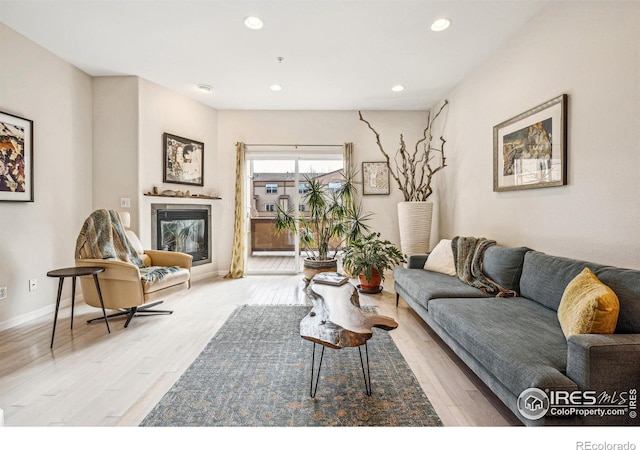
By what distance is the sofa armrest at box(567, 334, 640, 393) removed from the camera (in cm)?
119

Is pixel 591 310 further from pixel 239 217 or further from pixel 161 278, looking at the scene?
pixel 239 217

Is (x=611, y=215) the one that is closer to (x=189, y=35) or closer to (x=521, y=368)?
(x=521, y=368)

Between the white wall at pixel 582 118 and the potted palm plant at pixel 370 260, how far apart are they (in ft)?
3.99

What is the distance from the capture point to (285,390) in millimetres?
1836

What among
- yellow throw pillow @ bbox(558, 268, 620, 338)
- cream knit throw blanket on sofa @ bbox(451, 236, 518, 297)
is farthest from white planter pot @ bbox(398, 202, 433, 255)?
yellow throw pillow @ bbox(558, 268, 620, 338)

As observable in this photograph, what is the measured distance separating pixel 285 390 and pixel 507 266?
2.02 meters

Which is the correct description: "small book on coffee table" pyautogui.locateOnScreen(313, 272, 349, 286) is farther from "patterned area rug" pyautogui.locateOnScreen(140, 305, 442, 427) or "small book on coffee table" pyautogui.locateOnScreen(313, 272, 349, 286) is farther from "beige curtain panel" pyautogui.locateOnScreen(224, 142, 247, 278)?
"beige curtain panel" pyautogui.locateOnScreen(224, 142, 247, 278)

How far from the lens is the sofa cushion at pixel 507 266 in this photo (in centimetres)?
244

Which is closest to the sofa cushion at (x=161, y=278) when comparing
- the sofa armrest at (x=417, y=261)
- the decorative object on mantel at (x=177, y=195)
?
the decorative object on mantel at (x=177, y=195)

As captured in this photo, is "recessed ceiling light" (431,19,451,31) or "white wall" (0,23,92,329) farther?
"white wall" (0,23,92,329)

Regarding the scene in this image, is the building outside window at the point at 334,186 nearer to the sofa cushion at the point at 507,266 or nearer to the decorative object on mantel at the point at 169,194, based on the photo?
the decorative object on mantel at the point at 169,194

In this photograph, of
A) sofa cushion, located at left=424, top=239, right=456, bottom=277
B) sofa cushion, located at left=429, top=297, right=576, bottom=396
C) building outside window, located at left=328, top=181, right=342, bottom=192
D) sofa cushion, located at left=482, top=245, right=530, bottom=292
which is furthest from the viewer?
building outside window, located at left=328, top=181, right=342, bottom=192

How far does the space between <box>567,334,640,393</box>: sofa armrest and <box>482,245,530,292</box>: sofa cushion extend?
4.16 ft

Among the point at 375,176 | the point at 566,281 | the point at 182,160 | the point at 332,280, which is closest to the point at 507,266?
the point at 566,281
